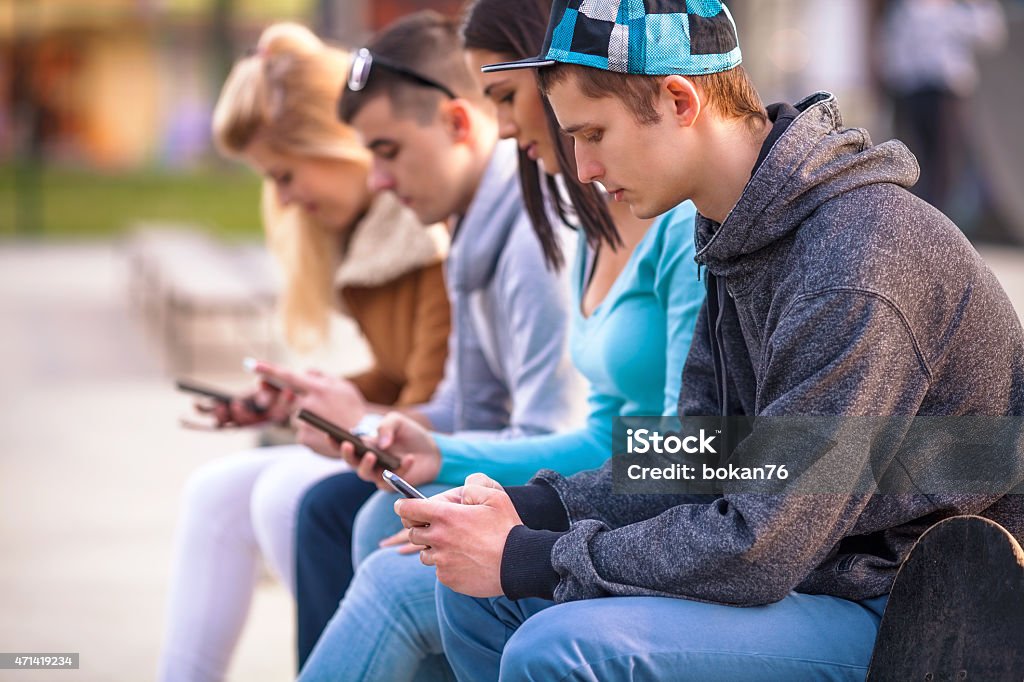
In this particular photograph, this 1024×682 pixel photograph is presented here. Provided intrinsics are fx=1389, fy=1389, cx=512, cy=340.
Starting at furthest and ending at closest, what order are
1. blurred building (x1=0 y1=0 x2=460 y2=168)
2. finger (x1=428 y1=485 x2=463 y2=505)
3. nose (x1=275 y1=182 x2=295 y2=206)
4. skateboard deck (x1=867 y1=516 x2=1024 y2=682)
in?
blurred building (x1=0 y1=0 x2=460 y2=168) → nose (x1=275 y1=182 x2=295 y2=206) → finger (x1=428 y1=485 x2=463 y2=505) → skateboard deck (x1=867 y1=516 x2=1024 y2=682)

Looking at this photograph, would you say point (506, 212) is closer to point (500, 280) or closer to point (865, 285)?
point (500, 280)

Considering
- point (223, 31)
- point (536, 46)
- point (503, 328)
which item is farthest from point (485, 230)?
point (223, 31)

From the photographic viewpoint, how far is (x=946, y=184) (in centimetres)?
998

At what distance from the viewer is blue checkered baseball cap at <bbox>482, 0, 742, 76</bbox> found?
5.32 feet

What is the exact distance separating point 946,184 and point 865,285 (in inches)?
355

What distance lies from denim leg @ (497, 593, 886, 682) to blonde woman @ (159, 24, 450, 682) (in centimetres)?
99

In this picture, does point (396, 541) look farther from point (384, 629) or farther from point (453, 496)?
point (453, 496)

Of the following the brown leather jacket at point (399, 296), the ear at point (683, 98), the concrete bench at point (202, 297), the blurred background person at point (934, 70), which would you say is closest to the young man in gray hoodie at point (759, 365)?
the ear at point (683, 98)

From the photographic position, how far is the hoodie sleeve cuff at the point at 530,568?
1667 mm

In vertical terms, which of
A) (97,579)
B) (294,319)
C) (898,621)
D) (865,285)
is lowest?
(97,579)

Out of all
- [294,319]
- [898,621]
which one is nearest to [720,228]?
[898,621]

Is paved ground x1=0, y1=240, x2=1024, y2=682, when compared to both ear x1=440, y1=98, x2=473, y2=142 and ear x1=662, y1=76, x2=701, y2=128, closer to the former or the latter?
ear x1=440, y1=98, x2=473, y2=142

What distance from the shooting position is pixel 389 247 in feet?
9.96

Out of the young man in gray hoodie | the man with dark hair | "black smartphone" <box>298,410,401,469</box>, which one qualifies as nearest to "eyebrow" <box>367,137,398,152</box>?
the man with dark hair
